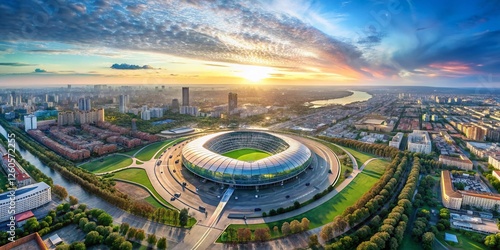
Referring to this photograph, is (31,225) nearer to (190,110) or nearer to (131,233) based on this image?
(131,233)

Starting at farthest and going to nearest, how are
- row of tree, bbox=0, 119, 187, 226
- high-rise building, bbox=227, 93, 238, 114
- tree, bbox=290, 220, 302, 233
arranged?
1. high-rise building, bbox=227, 93, 238, 114
2. row of tree, bbox=0, 119, 187, 226
3. tree, bbox=290, 220, 302, 233

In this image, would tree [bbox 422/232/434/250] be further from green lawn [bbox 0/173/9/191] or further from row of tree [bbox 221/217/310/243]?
green lawn [bbox 0/173/9/191]

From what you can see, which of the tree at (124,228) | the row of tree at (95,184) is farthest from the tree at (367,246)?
the tree at (124,228)

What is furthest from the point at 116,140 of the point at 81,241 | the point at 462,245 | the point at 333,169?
the point at 462,245

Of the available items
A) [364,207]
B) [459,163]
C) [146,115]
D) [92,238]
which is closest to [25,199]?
[92,238]

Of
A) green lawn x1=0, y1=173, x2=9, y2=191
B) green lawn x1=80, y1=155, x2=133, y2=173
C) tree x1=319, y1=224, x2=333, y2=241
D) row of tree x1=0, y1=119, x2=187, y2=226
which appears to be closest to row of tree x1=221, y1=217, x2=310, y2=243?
tree x1=319, y1=224, x2=333, y2=241

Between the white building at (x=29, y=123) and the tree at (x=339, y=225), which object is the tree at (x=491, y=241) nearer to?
the tree at (x=339, y=225)
